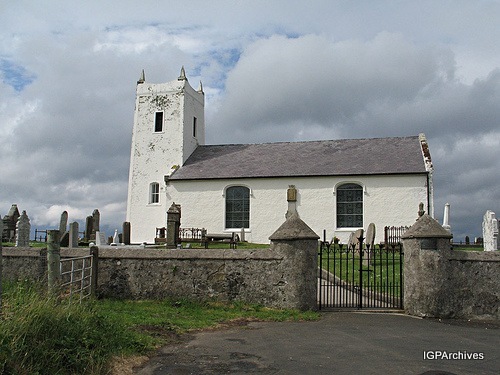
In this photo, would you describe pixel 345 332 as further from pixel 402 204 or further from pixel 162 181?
pixel 162 181

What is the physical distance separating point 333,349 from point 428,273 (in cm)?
449

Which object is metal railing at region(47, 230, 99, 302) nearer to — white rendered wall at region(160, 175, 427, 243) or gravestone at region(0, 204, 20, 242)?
white rendered wall at region(160, 175, 427, 243)

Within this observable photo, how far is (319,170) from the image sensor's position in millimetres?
30703

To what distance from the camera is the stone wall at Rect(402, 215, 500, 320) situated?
11359mm

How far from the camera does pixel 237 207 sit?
31906mm

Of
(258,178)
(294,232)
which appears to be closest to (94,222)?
(258,178)

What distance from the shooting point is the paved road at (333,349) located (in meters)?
6.89

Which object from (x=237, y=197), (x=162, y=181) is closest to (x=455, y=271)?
Result: (x=237, y=197)

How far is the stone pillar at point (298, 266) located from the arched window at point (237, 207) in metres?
20.0

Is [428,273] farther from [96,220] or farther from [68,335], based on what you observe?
[96,220]

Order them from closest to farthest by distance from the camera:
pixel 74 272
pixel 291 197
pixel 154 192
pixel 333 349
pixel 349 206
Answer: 1. pixel 333 349
2. pixel 74 272
3. pixel 291 197
4. pixel 349 206
5. pixel 154 192

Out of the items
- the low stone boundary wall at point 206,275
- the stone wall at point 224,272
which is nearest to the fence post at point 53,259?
the stone wall at point 224,272

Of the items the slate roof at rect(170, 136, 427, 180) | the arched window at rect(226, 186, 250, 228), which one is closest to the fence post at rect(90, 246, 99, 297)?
the slate roof at rect(170, 136, 427, 180)

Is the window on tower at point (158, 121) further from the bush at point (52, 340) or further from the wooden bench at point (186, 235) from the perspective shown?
the bush at point (52, 340)
